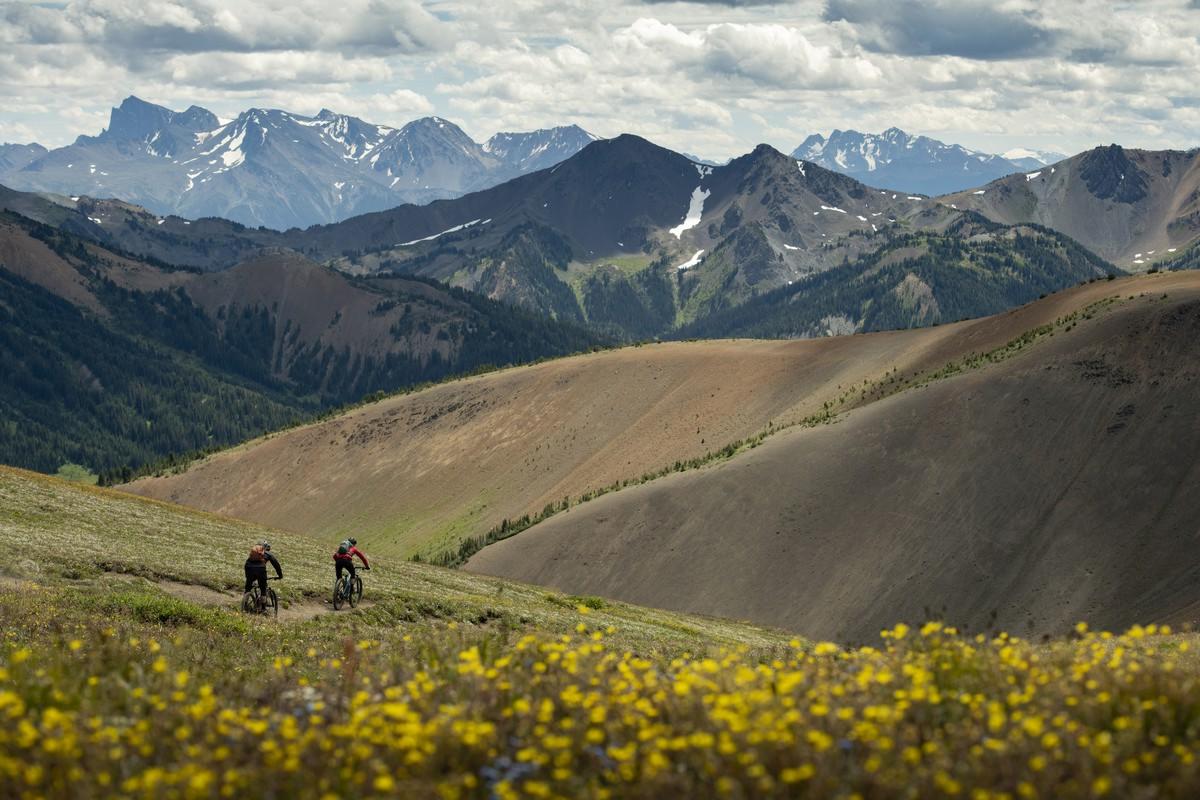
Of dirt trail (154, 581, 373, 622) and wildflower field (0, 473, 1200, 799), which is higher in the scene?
wildflower field (0, 473, 1200, 799)

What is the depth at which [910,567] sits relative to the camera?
7612 cm

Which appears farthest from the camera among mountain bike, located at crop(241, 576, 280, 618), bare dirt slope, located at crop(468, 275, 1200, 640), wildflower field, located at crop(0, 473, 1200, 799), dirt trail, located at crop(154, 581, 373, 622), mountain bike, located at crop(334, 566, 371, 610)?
bare dirt slope, located at crop(468, 275, 1200, 640)

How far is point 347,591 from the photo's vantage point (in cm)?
3800

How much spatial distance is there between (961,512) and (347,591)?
53933mm

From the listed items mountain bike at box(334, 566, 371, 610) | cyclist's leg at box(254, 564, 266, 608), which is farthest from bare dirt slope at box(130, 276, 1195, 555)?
cyclist's leg at box(254, 564, 266, 608)

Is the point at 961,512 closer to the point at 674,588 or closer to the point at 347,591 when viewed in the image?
the point at 674,588

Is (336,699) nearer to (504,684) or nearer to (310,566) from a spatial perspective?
(504,684)

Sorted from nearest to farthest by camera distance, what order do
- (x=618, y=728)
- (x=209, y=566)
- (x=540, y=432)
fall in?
(x=618, y=728)
(x=209, y=566)
(x=540, y=432)

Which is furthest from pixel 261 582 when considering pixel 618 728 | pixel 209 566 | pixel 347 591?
pixel 618 728

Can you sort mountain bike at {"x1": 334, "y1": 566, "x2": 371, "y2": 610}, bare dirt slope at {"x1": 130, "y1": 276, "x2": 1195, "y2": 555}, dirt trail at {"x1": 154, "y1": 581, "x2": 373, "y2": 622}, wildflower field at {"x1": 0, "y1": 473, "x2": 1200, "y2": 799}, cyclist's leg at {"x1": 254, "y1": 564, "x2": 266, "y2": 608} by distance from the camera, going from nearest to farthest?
wildflower field at {"x1": 0, "y1": 473, "x2": 1200, "y2": 799} → cyclist's leg at {"x1": 254, "y1": 564, "x2": 266, "y2": 608} → dirt trail at {"x1": 154, "y1": 581, "x2": 373, "y2": 622} → mountain bike at {"x1": 334, "y1": 566, "x2": 371, "y2": 610} → bare dirt slope at {"x1": 130, "y1": 276, "x2": 1195, "y2": 555}

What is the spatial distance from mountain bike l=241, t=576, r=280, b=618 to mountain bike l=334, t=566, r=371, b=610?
2824mm

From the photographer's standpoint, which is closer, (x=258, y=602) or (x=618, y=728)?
(x=618, y=728)

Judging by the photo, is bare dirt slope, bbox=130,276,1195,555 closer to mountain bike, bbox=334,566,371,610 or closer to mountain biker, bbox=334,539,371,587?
mountain bike, bbox=334,566,371,610

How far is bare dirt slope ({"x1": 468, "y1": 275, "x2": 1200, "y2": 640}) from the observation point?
227 feet
